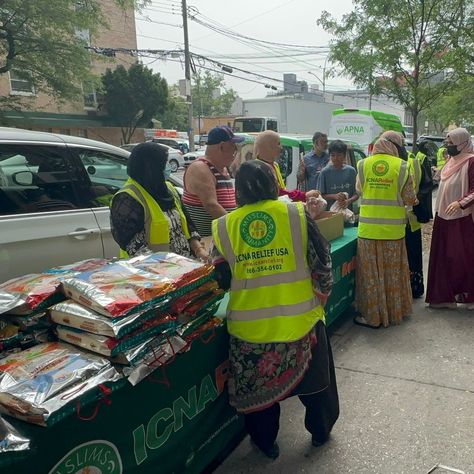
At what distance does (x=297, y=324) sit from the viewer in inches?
81.9

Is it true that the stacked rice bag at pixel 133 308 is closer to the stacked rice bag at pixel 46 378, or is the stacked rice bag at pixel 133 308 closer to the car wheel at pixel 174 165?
the stacked rice bag at pixel 46 378

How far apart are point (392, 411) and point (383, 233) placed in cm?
154

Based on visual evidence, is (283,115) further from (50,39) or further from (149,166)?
(149,166)

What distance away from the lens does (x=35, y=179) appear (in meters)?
3.22

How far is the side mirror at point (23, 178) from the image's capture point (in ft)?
10.2

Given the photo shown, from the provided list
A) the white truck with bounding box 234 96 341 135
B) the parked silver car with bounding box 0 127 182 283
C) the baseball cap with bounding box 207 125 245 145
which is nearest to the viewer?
the parked silver car with bounding box 0 127 182 283

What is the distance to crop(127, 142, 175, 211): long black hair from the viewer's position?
2432 mm

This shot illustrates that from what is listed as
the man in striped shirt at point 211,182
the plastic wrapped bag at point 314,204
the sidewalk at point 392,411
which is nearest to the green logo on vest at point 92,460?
the sidewalk at point 392,411

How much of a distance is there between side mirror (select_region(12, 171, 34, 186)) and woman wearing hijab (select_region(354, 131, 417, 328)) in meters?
2.71

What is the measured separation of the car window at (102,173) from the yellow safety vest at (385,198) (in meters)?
2.17

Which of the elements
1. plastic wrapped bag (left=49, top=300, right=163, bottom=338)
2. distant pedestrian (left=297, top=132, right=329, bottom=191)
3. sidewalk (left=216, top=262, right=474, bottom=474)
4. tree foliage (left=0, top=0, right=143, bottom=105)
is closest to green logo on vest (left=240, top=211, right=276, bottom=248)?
plastic wrapped bag (left=49, top=300, right=163, bottom=338)

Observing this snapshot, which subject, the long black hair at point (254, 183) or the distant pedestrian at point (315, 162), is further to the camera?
the distant pedestrian at point (315, 162)

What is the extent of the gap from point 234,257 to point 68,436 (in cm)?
99

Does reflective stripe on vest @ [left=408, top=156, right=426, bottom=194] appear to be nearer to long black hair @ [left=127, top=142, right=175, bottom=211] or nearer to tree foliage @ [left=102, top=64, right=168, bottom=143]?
long black hair @ [left=127, top=142, right=175, bottom=211]
